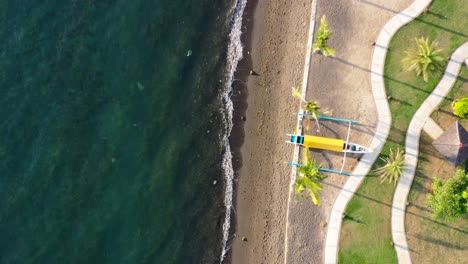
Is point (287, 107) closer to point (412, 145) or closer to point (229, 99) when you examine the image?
point (229, 99)

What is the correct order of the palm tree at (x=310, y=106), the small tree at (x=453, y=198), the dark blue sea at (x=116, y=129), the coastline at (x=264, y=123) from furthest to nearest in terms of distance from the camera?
the coastline at (x=264, y=123)
the dark blue sea at (x=116, y=129)
the palm tree at (x=310, y=106)
the small tree at (x=453, y=198)

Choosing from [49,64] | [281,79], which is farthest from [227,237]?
[49,64]

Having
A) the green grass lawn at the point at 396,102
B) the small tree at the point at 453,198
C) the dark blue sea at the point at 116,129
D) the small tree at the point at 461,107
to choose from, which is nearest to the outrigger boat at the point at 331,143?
the green grass lawn at the point at 396,102

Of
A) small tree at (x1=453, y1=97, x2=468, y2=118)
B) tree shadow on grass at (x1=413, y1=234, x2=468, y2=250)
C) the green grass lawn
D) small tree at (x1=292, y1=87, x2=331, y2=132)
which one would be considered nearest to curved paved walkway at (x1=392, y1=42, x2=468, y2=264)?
the green grass lawn

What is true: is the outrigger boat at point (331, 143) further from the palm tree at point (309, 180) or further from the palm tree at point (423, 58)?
the palm tree at point (423, 58)

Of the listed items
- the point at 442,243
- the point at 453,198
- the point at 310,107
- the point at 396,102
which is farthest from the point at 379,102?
the point at 442,243

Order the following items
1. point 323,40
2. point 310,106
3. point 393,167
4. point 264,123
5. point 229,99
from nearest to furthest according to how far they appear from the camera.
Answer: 1. point 393,167
2. point 323,40
3. point 310,106
4. point 264,123
5. point 229,99

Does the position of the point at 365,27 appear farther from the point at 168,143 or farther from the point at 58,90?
the point at 58,90
